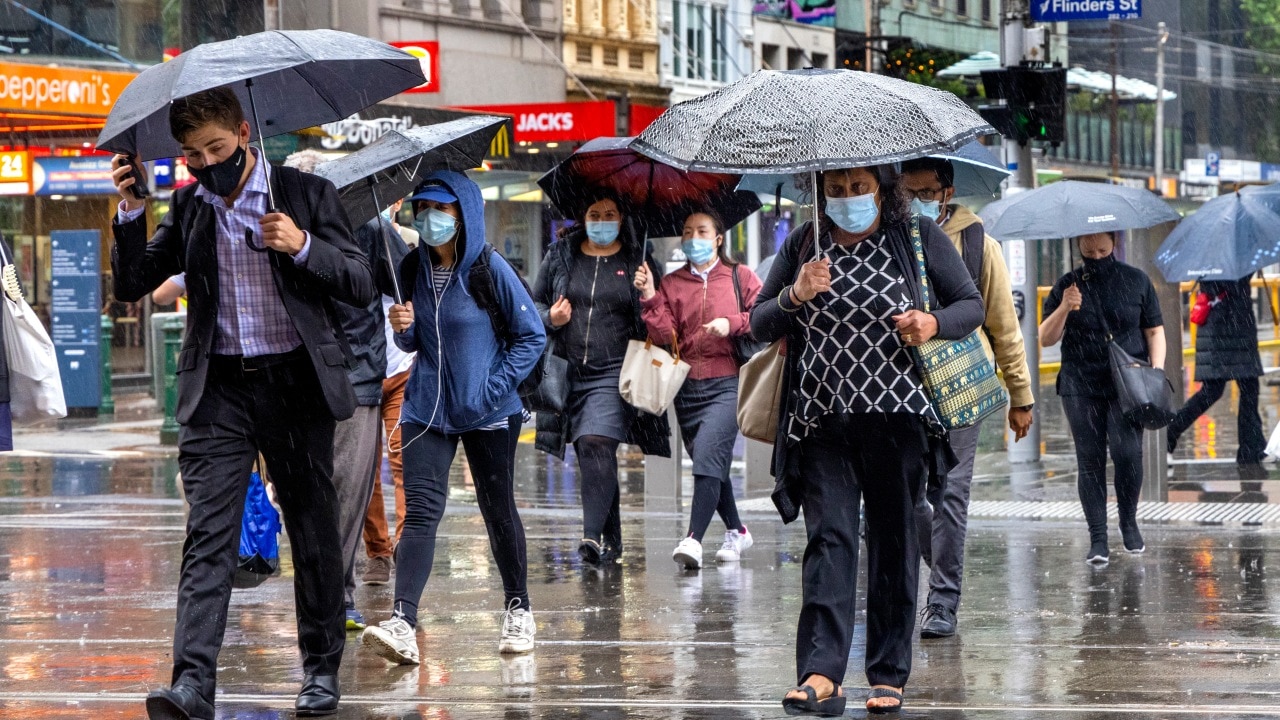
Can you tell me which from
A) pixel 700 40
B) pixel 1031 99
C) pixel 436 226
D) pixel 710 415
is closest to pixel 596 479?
pixel 710 415

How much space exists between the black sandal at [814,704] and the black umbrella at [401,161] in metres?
2.29

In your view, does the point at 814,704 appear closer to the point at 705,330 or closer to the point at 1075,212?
the point at 705,330

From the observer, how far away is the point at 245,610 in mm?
8352

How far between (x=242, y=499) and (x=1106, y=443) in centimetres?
559

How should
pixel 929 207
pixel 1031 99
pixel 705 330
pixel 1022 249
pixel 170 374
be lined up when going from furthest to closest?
pixel 170 374 → pixel 1022 249 → pixel 1031 99 → pixel 705 330 → pixel 929 207

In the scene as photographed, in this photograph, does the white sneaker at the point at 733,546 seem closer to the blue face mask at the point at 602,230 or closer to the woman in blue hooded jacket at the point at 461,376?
the blue face mask at the point at 602,230

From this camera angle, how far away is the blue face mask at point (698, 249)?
9633mm

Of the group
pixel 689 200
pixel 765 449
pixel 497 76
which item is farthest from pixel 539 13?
pixel 689 200

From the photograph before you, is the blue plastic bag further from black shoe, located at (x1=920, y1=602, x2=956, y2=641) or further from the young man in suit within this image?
black shoe, located at (x1=920, y1=602, x2=956, y2=641)

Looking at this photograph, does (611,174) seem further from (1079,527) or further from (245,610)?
Answer: (1079,527)

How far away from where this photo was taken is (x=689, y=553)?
370 inches

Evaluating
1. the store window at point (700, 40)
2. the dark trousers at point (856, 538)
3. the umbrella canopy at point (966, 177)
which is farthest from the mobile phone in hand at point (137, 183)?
the store window at point (700, 40)

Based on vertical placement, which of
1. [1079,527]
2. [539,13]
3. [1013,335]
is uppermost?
[539,13]

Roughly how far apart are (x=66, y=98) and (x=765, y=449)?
39.9 feet
